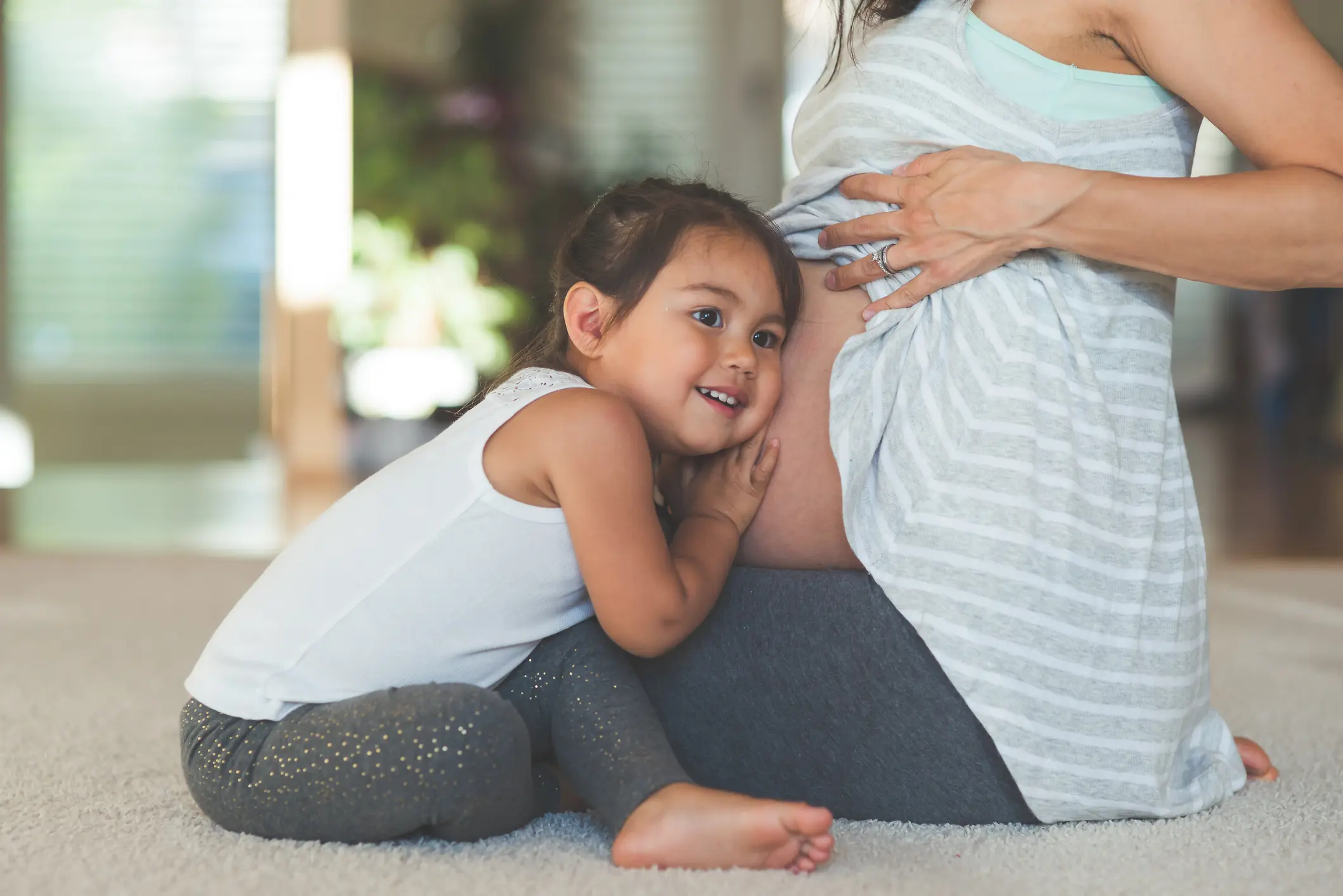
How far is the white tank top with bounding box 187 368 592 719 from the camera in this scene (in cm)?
93

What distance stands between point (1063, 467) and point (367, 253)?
3.79 m

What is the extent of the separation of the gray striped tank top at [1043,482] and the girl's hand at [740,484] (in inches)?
3.0

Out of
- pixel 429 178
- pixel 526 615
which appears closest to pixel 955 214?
pixel 526 615

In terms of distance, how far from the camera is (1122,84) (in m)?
0.99

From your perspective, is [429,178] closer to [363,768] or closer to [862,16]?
[862,16]

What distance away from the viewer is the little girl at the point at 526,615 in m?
0.87

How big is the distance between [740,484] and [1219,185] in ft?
1.36

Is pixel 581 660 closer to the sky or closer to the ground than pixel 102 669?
closer to the sky

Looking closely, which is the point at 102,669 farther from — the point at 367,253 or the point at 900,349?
the point at 367,253

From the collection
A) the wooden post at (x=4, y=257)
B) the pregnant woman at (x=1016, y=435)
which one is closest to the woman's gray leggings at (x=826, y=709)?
the pregnant woman at (x=1016, y=435)

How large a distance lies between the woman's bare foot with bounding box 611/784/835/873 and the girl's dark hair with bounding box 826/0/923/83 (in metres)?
0.62

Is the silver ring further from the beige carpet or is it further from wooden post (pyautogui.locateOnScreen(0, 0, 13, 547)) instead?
wooden post (pyautogui.locateOnScreen(0, 0, 13, 547))

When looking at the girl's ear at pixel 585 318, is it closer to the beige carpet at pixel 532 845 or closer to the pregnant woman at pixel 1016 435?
the pregnant woman at pixel 1016 435

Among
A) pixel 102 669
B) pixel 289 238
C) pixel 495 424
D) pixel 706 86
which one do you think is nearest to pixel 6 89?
pixel 289 238
